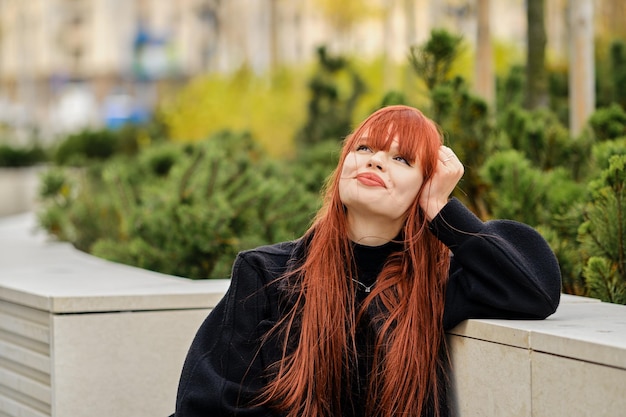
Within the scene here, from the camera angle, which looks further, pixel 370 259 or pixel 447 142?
pixel 447 142

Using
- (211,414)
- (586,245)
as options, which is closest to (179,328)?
(211,414)

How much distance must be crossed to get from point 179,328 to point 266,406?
1.10m

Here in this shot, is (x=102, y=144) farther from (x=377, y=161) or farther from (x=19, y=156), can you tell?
(x=377, y=161)

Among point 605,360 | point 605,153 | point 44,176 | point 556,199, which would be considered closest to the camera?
point 605,360

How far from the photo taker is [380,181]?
290 cm

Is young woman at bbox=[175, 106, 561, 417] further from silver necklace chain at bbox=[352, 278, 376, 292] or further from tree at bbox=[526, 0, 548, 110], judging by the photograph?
tree at bbox=[526, 0, 548, 110]

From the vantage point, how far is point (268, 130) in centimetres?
1566

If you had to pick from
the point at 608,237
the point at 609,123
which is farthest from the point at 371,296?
the point at 609,123

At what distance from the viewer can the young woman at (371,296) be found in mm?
2848

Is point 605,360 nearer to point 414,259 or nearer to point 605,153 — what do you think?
point 414,259

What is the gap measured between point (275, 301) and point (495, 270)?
594mm

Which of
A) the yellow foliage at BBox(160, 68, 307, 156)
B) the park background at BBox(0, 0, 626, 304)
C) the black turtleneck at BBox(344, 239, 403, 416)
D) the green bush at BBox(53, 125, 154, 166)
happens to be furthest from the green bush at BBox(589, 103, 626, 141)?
the green bush at BBox(53, 125, 154, 166)

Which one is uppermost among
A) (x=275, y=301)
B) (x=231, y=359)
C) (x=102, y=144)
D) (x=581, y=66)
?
(x=581, y=66)

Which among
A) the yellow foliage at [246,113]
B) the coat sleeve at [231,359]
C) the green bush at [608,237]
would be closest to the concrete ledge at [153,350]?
the green bush at [608,237]
